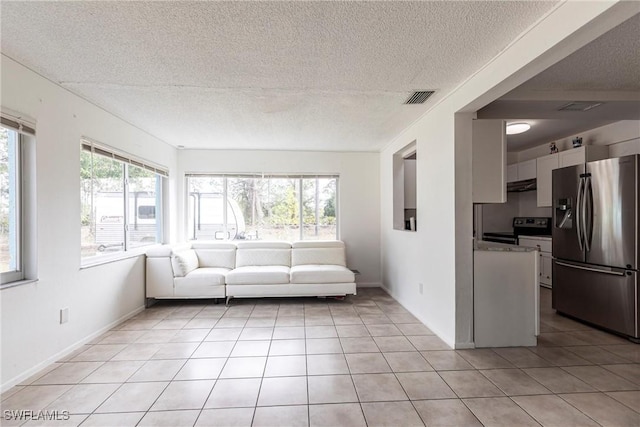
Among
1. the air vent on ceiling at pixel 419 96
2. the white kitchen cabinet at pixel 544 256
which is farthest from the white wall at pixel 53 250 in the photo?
the white kitchen cabinet at pixel 544 256

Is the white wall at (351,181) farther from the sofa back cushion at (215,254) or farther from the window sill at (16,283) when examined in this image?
the window sill at (16,283)

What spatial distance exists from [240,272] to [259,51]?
10.1 ft

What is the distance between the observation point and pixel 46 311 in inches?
101

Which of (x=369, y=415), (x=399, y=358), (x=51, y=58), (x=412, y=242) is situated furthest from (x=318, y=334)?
(x=51, y=58)

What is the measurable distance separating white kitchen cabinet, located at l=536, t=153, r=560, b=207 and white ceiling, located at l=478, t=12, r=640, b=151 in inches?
35.6

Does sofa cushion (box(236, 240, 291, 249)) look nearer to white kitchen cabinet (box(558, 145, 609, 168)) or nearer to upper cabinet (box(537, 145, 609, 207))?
upper cabinet (box(537, 145, 609, 207))

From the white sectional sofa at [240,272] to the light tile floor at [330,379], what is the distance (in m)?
0.81

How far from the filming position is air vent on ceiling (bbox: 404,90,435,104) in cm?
297

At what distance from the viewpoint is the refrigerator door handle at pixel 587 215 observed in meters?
3.38

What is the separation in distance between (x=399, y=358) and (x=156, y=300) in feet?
11.7

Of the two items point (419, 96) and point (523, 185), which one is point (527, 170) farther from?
point (419, 96)

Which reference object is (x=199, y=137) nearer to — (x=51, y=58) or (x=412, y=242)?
(x=51, y=58)

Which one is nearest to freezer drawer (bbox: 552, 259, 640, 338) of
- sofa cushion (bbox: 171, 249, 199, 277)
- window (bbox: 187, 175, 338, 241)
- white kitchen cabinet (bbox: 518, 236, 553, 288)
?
white kitchen cabinet (bbox: 518, 236, 553, 288)

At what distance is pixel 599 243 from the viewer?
10.8 ft
